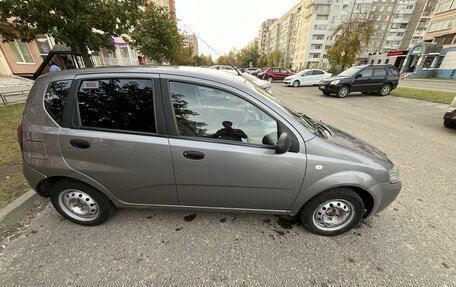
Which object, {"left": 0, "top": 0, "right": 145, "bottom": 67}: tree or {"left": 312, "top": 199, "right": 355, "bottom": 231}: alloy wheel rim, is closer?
{"left": 312, "top": 199, "right": 355, "bottom": 231}: alloy wheel rim

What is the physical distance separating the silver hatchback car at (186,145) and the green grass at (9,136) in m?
2.37

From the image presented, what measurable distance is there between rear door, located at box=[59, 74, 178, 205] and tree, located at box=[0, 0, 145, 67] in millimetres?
3538

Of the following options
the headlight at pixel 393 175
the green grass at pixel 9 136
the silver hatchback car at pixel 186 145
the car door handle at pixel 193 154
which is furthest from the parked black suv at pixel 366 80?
the green grass at pixel 9 136

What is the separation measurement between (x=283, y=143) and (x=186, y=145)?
89 cm

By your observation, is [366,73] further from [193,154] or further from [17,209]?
[17,209]

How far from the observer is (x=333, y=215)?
2.25 m

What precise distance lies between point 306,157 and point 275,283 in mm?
1165

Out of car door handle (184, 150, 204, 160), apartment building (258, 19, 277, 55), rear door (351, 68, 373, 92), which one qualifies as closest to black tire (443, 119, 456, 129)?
rear door (351, 68, 373, 92)

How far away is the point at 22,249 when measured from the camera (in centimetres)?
204

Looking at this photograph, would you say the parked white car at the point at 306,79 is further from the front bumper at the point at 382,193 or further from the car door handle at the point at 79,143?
the car door handle at the point at 79,143

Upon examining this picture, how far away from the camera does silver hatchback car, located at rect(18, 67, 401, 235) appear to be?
6.21 ft

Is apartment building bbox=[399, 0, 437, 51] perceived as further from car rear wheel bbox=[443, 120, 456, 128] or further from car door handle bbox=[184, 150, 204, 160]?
car door handle bbox=[184, 150, 204, 160]

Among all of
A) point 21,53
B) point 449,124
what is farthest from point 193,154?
point 21,53

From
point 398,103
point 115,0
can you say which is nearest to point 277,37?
point 398,103
